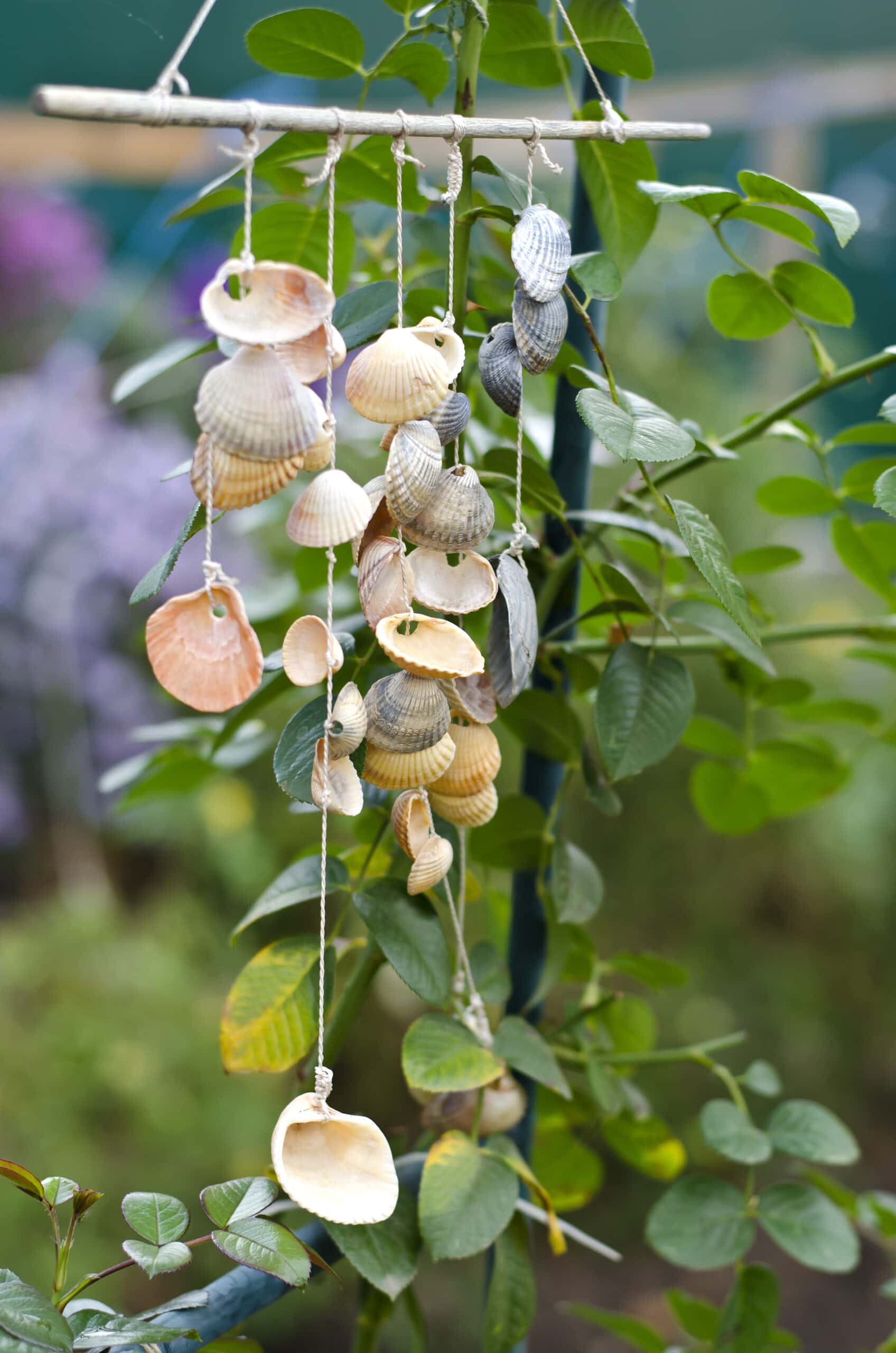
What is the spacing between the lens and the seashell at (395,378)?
0.33 m

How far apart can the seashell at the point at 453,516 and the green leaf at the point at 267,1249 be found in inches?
8.7

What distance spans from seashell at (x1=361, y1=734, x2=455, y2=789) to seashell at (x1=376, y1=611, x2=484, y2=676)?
0.03 meters

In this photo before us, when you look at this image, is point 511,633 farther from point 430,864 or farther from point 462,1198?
point 462,1198

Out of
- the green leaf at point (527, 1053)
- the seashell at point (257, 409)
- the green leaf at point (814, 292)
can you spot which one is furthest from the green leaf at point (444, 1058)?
the green leaf at point (814, 292)

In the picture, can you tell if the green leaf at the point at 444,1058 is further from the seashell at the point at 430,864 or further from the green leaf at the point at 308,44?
the green leaf at the point at 308,44

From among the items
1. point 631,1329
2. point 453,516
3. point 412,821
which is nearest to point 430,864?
point 412,821

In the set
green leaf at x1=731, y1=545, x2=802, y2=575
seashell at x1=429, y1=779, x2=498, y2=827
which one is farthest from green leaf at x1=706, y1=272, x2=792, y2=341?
seashell at x1=429, y1=779, x2=498, y2=827

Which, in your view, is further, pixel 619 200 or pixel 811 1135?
pixel 811 1135

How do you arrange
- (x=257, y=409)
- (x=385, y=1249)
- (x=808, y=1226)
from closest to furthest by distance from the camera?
(x=257, y=409) < (x=385, y=1249) < (x=808, y=1226)

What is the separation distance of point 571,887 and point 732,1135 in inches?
6.3

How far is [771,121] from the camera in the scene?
2.08 m

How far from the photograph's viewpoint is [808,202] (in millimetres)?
383

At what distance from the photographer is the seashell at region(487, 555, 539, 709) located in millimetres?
357

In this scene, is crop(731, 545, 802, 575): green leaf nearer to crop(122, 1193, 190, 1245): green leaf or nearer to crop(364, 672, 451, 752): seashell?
crop(364, 672, 451, 752): seashell
